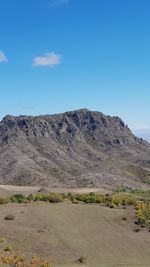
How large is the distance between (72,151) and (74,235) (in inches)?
3522

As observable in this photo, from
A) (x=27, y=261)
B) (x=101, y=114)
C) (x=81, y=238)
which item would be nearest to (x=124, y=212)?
(x=81, y=238)

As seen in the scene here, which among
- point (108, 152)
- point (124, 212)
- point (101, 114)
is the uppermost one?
A: point (101, 114)

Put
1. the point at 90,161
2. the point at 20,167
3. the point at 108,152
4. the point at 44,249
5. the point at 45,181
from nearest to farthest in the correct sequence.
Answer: the point at 44,249
the point at 45,181
the point at 20,167
the point at 90,161
the point at 108,152

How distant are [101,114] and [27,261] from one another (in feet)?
419

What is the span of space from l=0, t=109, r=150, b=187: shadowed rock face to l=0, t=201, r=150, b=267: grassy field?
47.9 m

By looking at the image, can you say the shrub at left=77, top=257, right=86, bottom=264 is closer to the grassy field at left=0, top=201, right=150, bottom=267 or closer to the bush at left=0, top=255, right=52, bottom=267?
the grassy field at left=0, top=201, right=150, bottom=267

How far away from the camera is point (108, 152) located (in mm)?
141625

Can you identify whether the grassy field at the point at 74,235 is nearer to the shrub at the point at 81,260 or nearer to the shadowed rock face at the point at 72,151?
the shrub at the point at 81,260

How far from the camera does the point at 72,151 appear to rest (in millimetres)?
132250

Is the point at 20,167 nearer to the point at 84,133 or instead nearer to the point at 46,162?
the point at 46,162

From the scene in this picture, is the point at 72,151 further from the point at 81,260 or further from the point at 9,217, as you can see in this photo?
the point at 81,260

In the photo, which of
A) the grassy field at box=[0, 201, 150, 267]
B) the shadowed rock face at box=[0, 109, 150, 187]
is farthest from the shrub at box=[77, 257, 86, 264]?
the shadowed rock face at box=[0, 109, 150, 187]

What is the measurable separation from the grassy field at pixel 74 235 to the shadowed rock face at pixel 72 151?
47.9 m

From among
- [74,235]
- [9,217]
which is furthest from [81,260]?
[9,217]
